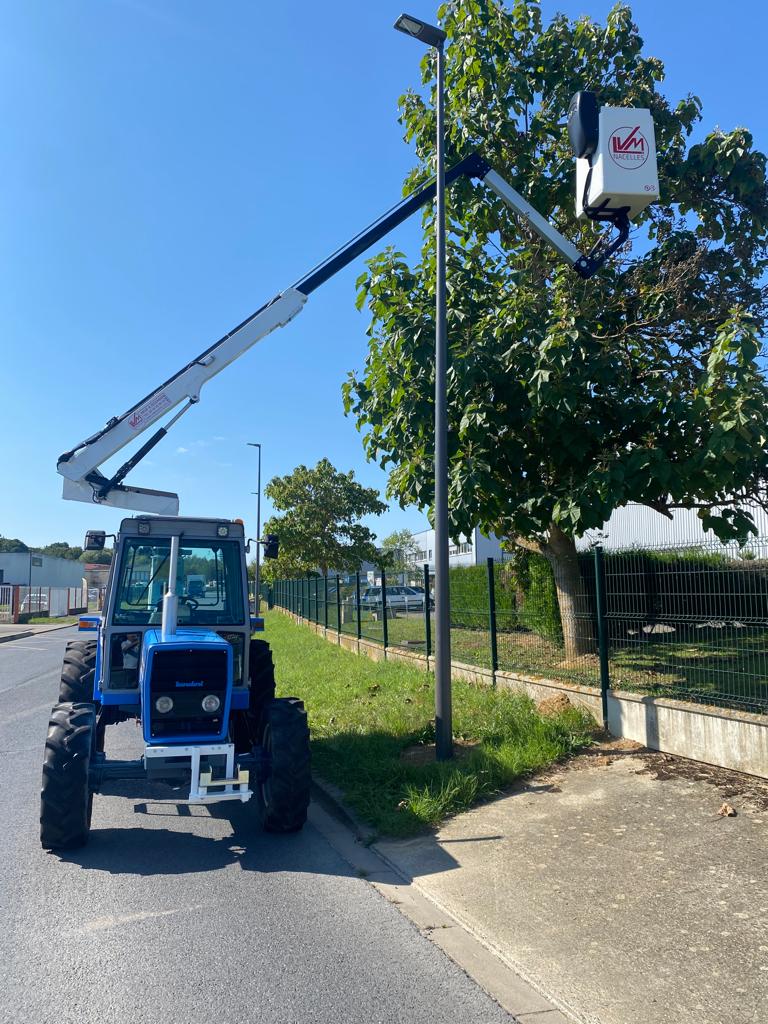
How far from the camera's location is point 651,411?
29.2ft

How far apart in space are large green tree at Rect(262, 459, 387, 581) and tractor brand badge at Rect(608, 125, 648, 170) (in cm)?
2887

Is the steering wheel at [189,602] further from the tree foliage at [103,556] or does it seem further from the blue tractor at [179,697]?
the tree foliage at [103,556]

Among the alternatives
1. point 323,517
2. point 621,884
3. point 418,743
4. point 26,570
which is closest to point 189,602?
point 418,743

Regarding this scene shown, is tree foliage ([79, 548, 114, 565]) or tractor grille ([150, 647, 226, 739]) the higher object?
tree foliage ([79, 548, 114, 565])

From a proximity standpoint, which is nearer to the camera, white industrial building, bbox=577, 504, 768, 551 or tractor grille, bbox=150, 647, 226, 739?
tractor grille, bbox=150, 647, 226, 739

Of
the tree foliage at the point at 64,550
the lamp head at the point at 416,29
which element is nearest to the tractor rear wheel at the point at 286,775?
the lamp head at the point at 416,29

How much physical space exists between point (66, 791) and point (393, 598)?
12.4 meters

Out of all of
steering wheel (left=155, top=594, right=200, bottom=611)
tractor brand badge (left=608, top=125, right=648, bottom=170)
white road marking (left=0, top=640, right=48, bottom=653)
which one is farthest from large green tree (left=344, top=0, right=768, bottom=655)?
white road marking (left=0, top=640, right=48, bottom=653)

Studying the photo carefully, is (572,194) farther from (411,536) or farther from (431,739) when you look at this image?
(411,536)

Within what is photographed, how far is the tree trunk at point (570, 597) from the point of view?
9.62 metres

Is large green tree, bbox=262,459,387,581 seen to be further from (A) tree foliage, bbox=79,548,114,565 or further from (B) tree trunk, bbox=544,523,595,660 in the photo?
(B) tree trunk, bbox=544,523,595,660

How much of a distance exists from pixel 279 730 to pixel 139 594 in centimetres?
206

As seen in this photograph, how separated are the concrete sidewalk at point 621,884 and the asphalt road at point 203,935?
499mm

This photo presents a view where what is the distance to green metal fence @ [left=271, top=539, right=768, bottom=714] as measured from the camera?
7.04m
